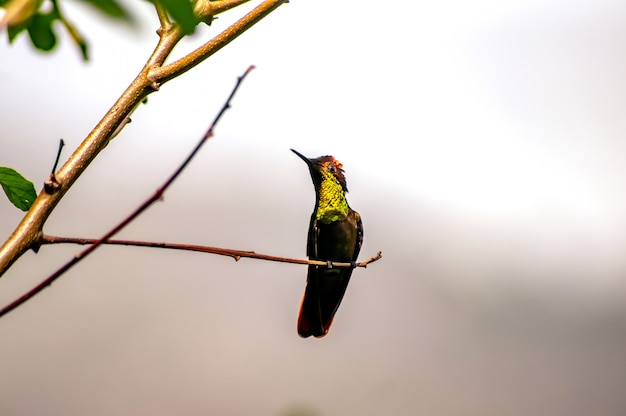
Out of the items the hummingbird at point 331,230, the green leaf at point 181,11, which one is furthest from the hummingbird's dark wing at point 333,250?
the green leaf at point 181,11

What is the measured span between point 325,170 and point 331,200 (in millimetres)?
216

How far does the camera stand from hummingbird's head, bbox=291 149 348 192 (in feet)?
14.9

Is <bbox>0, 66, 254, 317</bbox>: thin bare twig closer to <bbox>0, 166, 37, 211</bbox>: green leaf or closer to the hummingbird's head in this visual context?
<bbox>0, 166, 37, 211</bbox>: green leaf

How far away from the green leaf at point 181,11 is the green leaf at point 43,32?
0.14 m

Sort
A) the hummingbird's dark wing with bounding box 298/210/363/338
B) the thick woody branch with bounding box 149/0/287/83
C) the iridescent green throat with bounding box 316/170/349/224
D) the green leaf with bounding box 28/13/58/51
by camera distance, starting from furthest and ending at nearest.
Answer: the iridescent green throat with bounding box 316/170/349/224 < the hummingbird's dark wing with bounding box 298/210/363/338 < the thick woody branch with bounding box 149/0/287/83 < the green leaf with bounding box 28/13/58/51

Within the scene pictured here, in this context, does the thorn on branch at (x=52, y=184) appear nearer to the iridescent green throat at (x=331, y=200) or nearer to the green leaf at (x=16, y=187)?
the green leaf at (x=16, y=187)

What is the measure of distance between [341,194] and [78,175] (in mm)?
3503

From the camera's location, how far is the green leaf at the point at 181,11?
57cm

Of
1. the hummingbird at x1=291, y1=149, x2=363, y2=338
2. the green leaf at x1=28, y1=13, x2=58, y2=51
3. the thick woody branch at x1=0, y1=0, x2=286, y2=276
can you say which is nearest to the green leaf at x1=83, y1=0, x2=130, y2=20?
the green leaf at x1=28, y1=13, x2=58, y2=51

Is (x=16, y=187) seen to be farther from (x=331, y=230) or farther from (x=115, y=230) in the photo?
(x=331, y=230)

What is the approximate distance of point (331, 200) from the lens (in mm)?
4516

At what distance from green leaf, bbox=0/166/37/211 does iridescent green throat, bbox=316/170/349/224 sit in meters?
3.27

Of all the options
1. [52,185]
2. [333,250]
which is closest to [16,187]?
[52,185]

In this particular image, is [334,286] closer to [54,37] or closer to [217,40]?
[217,40]
